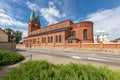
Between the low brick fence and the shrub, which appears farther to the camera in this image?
the low brick fence

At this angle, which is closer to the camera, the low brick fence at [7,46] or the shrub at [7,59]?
the shrub at [7,59]

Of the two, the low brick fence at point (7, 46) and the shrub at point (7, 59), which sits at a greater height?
the low brick fence at point (7, 46)

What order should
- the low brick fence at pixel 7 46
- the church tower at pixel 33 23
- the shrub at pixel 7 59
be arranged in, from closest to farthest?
the shrub at pixel 7 59 → the low brick fence at pixel 7 46 → the church tower at pixel 33 23

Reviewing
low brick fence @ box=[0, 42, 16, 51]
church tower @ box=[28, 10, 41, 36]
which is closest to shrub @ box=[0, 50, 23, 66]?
low brick fence @ box=[0, 42, 16, 51]

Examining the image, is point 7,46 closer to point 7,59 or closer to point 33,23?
point 7,59

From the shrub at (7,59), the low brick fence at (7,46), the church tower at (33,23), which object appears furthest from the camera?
the church tower at (33,23)

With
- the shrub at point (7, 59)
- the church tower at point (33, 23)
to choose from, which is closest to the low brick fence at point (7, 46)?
the shrub at point (7, 59)

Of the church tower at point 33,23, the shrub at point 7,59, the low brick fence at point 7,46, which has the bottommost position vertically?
the shrub at point 7,59

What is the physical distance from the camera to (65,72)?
2719mm

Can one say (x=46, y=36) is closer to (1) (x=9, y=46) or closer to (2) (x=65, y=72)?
(1) (x=9, y=46)

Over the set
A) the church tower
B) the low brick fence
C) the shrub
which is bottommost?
the shrub

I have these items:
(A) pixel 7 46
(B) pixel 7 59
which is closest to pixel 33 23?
(A) pixel 7 46

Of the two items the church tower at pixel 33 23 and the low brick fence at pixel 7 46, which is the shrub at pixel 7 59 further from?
the church tower at pixel 33 23

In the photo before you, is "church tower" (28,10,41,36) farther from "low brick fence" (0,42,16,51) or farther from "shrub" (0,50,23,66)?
"shrub" (0,50,23,66)
